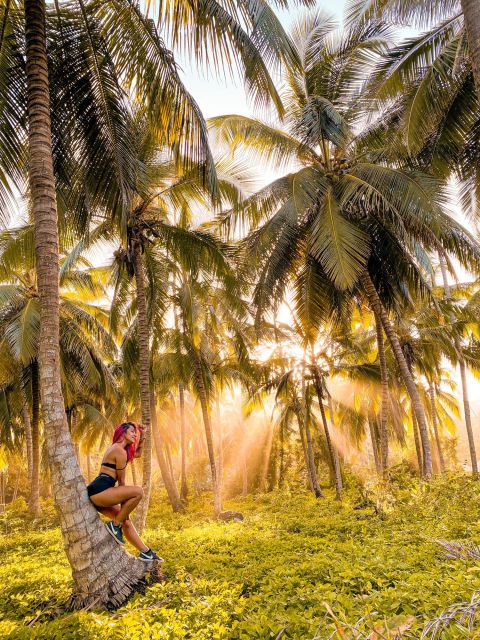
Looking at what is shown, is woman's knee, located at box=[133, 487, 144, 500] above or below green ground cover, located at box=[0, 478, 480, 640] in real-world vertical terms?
above

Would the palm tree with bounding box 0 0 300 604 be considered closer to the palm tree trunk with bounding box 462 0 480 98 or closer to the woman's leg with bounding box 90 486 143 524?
the woman's leg with bounding box 90 486 143 524

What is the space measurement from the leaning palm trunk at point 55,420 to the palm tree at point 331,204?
19.6ft

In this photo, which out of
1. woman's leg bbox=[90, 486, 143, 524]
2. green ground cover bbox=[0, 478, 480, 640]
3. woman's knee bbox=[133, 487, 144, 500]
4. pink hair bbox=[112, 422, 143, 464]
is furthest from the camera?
pink hair bbox=[112, 422, 143, 464]

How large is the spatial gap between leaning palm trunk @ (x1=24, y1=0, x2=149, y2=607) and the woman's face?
655 millimetres

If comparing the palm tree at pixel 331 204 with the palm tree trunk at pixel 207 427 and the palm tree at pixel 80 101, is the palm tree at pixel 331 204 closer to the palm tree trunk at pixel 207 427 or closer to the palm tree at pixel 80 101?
the palm tree at pixel 80 101

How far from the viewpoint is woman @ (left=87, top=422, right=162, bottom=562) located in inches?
178

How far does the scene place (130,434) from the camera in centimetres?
502

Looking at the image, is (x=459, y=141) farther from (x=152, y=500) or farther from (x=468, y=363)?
(x=152, y=500)

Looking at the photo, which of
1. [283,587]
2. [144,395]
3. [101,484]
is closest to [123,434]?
[101,484]

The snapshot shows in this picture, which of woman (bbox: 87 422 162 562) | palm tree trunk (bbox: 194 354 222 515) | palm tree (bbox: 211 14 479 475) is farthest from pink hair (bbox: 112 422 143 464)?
palm tree trunk (bbox: 194 354 222 515)

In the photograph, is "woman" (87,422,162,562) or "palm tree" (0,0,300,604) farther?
"palm tree" (0,0,300,604)

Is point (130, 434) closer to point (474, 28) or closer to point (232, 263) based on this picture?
point (474, 28)

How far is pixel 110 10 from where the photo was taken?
6637 millimetres

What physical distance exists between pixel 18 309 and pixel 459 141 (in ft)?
44.1
